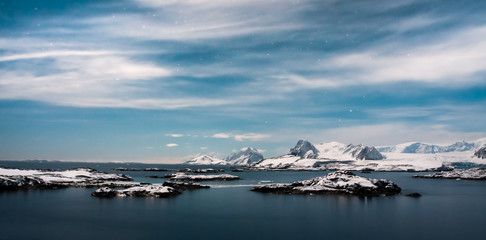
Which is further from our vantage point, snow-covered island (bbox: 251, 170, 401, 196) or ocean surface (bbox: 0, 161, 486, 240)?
snow-covered island (bbox: 251, 170, 401, 196)

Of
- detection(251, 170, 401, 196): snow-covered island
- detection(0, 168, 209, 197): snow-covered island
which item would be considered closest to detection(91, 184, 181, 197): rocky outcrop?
detection(0, 168, 209, 197): snow-covered island

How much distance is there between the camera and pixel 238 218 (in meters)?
54.6

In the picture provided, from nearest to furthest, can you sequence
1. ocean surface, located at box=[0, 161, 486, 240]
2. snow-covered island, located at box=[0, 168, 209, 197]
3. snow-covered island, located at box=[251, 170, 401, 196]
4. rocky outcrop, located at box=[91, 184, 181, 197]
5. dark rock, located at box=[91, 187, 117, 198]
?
ocean surface, located at box=[0, 161, 486, 240]
dark rock, located at box=[91, 187, 117, 198]
rocky outcrop, located at box=[91, 184, 181, 197]
snow-covered island, located at box=[0, 168, 209, 197]
snow-covered island, located at box=[251, 170, 401, 196]

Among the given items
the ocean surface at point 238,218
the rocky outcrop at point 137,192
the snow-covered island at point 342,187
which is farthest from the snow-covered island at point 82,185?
the snow-covered island at point 342,187

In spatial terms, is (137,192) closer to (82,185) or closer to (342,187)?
(82,185)

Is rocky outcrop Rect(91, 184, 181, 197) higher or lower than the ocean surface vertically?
higher

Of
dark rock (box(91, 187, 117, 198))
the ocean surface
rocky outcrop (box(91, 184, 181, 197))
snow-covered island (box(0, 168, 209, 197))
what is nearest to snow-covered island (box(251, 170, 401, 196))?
the ocean surface

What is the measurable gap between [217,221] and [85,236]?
19257mm

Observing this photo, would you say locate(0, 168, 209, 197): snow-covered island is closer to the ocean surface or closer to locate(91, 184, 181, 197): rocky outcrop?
locate(91, 184, 181, 197): rocky outcrop

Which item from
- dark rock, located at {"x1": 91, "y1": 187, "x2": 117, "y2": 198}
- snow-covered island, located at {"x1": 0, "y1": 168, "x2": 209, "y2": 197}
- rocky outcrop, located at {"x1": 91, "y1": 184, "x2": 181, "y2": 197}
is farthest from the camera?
snow-covered island, located at {"x1": 0, "y1": 168, "x2": 209, "y2": 197}

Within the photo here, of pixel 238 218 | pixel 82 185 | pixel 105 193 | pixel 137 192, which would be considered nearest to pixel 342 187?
pixel 238 218

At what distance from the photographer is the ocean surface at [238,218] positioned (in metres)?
43.2

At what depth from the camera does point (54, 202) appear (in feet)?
229

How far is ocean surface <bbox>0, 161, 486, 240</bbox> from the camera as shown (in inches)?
1700
